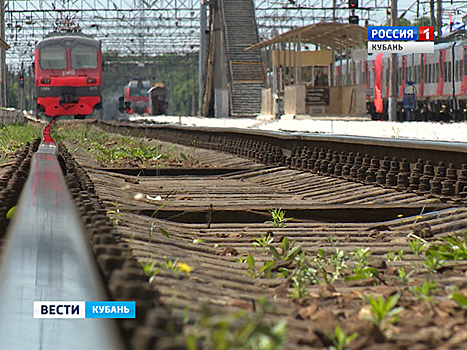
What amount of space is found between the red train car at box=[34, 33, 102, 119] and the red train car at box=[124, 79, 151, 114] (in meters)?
33.1

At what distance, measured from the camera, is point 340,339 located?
75.5 inches

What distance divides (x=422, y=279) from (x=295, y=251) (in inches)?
27.2

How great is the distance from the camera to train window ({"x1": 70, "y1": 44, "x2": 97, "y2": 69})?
31.0 metres

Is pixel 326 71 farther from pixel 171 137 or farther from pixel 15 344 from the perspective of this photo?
pixel 15 344

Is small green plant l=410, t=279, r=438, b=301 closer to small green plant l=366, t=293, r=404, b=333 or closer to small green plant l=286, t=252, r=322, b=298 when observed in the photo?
small green plant l=286, t=252, r=322, b=298

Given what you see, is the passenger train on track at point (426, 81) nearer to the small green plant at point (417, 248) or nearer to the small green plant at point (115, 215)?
the small green plant at point (115, 215)

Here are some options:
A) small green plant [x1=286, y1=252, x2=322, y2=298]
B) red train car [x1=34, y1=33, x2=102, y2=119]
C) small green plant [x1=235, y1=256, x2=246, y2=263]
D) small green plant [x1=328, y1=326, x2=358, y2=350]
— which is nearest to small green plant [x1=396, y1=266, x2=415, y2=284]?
small green plant [x1=286, y1=252, x2=322, y2=298]

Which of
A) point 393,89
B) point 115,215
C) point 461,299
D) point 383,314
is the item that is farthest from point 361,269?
point 393,89

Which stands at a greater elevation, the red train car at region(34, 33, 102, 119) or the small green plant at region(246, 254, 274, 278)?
the red train car at region(34, 33, 102, 119)

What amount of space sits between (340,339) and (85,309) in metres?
0.61

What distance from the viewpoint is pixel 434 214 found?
552cm

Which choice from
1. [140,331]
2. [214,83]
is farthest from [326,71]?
[140,331]
